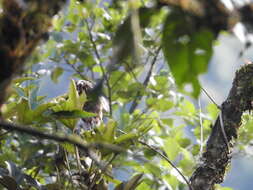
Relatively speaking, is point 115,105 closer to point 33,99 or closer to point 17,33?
point 33,99

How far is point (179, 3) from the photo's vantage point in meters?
0.40

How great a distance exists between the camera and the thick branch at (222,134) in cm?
107

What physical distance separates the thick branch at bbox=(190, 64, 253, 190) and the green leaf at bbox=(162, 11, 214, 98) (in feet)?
2.18

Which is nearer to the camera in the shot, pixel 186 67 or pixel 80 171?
pixel 186 67

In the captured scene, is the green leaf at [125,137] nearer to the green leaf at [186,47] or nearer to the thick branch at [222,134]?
the thick branch at [222,134]

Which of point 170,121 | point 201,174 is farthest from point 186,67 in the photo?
point 170,121

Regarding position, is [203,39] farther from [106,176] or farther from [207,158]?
[207,158]

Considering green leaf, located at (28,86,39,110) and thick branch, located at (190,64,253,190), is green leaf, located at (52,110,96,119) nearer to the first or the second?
green leaf, located at (28,86,39,110)

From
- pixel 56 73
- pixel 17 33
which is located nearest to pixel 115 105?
pixel 56 73

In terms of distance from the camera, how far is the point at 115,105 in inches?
90.0

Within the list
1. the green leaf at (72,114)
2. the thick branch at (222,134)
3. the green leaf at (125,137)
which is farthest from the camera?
the thick branch at (222,134)

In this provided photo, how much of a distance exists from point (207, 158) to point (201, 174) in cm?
5

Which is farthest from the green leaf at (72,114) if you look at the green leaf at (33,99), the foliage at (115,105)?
the green leaf at (33,99)

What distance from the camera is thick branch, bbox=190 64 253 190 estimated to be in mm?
1066
